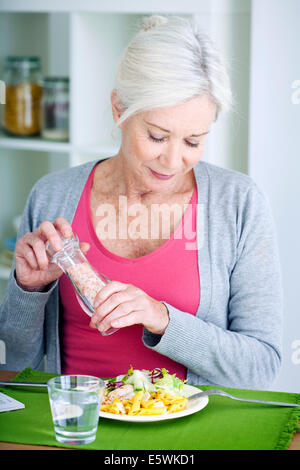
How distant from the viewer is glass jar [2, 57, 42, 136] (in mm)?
2510

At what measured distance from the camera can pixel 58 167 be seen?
2.77 m

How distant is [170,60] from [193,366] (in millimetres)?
618

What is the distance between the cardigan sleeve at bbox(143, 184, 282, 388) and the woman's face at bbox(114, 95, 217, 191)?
0.20 metres

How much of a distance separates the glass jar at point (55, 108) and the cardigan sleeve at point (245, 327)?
1.12 meters

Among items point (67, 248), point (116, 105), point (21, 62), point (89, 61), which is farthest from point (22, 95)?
point (67, 248)

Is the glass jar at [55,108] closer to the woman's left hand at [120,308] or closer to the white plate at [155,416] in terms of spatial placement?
the woman's left hand at [120,308]

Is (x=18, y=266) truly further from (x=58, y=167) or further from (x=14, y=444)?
(x=58, y=167)

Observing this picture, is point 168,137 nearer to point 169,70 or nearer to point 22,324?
point 169,70

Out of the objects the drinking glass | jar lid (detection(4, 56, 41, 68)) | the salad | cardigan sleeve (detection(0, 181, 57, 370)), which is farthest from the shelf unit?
the drinking glass

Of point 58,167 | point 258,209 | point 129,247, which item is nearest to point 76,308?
point 129,247

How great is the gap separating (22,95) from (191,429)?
5.88 feet

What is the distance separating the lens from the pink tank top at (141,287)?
1472mm

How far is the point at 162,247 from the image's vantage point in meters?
1.50

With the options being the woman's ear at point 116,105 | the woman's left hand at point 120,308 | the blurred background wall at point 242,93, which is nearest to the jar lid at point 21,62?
the blurred background wall at point 242,93
